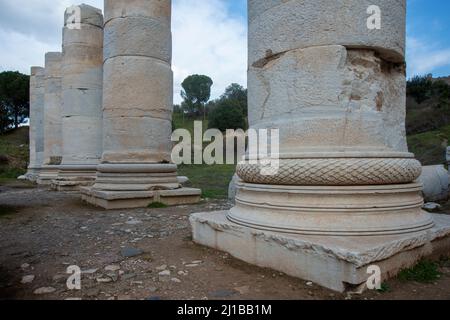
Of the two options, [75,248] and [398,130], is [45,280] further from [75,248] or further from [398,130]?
[398,130]

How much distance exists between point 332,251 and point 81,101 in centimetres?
1102

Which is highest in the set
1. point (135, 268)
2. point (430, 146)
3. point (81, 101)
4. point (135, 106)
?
point (81, 101)

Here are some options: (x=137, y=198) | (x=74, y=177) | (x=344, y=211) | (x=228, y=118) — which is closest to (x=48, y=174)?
(x=74, y=177)

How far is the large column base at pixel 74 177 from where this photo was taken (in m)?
11.6

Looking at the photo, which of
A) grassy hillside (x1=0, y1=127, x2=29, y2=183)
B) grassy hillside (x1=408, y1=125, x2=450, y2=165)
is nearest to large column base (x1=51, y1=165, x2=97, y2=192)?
grassy hillside (x1=0, y1=127, x2=29, y2=183)

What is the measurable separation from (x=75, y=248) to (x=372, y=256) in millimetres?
3473

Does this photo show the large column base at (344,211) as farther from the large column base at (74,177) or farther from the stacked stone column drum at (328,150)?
the large column base at (74,177)

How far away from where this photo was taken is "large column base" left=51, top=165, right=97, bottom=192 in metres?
11.6

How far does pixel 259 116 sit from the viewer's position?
4082mm

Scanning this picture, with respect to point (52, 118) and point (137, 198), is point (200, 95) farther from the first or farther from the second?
point (137, 198)

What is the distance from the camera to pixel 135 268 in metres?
3.50

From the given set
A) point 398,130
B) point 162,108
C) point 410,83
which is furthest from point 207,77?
point 398,130

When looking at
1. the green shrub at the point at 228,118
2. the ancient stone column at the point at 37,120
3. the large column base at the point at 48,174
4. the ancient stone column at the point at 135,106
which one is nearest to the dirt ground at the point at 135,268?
the ancient stone column at the point at 135,106

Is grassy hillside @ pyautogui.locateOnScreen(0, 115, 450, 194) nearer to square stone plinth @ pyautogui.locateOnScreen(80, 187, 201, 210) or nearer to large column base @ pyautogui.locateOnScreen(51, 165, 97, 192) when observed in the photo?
large column base @ pyautogui.locateOnScreen(51, 165, 97, 192)
